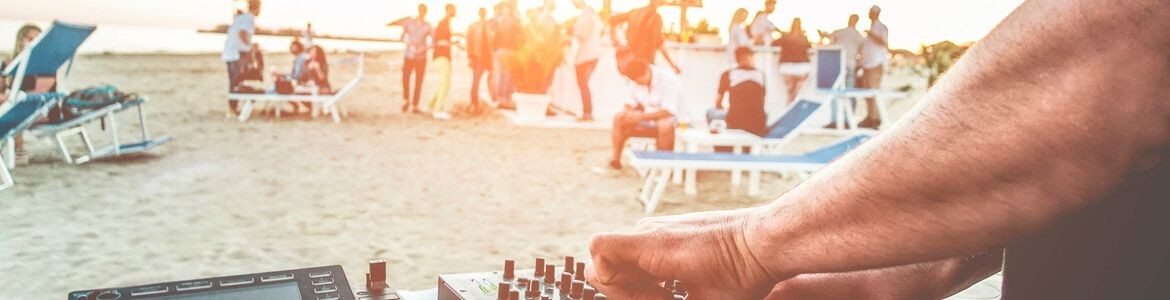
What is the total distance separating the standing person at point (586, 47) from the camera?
499 inches

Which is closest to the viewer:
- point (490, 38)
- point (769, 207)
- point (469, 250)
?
point (769, 207)

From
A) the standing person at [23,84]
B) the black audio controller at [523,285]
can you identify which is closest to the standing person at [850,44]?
the standing person at [23,84]

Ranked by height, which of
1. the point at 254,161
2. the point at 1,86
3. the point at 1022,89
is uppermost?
Answer: the point at 1022,89

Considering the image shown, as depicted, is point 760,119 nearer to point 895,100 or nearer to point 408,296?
point 408,296

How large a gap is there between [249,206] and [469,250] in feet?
6.91

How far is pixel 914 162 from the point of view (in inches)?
21.7

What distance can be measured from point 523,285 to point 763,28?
40.6 ft

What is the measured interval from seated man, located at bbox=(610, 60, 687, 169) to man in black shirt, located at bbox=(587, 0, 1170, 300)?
7807 mm

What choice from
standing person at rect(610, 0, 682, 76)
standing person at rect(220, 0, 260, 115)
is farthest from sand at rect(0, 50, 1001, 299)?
standing person at rect(610, 0, 682, 76)

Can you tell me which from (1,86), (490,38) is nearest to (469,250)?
(1,86)

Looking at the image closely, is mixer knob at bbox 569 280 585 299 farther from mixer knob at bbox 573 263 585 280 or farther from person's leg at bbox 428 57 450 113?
person's leg at bbox 428 57 450 113

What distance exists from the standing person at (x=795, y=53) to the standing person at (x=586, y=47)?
2742 millimetres

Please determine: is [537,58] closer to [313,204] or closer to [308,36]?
[308,36]

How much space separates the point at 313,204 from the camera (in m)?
6.41
